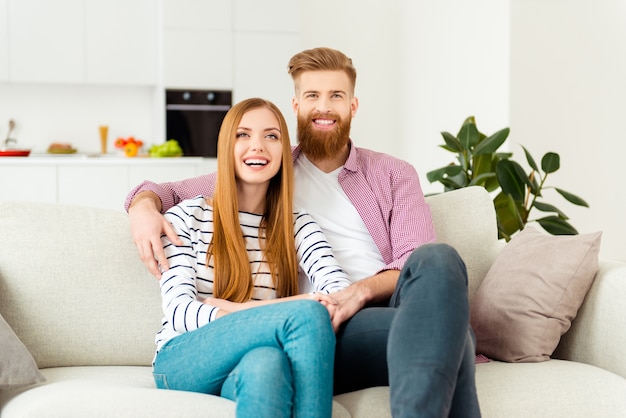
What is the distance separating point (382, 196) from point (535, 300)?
59 centimetres

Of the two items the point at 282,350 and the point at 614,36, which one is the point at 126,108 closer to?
the point at 614,36

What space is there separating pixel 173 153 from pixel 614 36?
3.08 metres

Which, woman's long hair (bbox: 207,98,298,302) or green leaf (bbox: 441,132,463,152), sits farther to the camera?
green leaf (bbox: 441,132,463,152)

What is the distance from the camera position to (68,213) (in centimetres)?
254

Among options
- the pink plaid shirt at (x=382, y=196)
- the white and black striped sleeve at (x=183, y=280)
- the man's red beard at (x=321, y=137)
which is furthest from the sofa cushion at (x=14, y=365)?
the man's red beard at (x=321, y=137)

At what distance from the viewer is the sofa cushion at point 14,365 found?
2.06 m

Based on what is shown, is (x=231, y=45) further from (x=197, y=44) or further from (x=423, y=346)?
(x=423, y=346)

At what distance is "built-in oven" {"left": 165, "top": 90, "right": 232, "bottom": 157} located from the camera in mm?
6090

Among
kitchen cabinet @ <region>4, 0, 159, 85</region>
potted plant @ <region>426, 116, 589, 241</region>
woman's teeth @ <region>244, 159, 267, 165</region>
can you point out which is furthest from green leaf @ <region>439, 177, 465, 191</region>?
kitchen cabinet @ <region>4, 0, 159, 85</region>

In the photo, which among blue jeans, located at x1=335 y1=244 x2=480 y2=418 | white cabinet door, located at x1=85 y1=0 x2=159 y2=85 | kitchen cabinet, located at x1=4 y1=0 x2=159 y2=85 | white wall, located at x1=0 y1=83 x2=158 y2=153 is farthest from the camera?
white wall, located at x1=0 y1=83 x2=158 y2=153

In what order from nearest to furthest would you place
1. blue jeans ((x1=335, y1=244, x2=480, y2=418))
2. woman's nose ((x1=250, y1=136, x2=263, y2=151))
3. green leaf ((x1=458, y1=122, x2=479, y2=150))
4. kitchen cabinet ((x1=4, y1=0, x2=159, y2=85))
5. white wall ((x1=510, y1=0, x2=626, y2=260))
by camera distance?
blue jeans ((x1=335, y1=244, x2=480, y2=418)) → woman's nose ((x1=250, y1=136, x2=263, y2=151)) → green leaf ((x1=458, y1=122, x2=479, y2=150)) → white wall ((x1=510, y1=0, x2=626, y2=260)) → kitchen cabinet ((x1=4, y1=0, x2=159, y2=85))

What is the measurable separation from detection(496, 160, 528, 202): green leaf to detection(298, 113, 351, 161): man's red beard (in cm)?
130

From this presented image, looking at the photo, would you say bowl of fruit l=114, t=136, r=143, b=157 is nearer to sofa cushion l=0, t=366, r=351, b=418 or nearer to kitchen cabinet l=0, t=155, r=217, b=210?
kitchen cabinet l=0, t=155, r=217, b=210

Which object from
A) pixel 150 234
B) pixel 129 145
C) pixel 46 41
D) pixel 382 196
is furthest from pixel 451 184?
pixel 46 41
